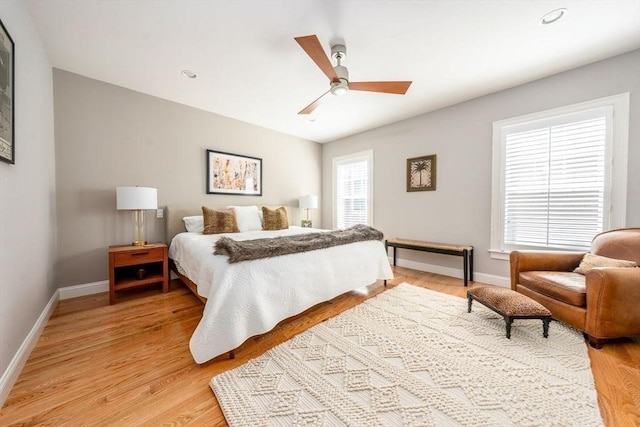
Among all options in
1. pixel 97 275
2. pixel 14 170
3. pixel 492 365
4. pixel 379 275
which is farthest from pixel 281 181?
pixel 492 365

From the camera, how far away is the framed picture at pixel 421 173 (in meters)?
3.74

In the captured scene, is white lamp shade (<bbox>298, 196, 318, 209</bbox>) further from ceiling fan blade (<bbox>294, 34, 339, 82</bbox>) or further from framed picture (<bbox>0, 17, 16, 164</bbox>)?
framed picture (<bbox>0, 17, 16, 164</bbox>)

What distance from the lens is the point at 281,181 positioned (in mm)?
4754

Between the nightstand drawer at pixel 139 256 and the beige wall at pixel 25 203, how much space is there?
550 mm

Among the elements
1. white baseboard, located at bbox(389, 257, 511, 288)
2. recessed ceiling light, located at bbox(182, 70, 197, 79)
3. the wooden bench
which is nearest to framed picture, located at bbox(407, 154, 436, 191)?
the wooden bench

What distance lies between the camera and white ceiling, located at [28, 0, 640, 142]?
180 cm

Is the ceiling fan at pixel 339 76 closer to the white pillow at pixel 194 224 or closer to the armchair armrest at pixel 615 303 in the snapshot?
the armchair armrest at pixel 615 303

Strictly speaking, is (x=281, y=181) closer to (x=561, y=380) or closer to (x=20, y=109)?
(x=20, y=109)

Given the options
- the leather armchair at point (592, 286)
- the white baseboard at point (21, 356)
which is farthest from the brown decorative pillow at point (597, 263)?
the white baseboard at point (21, 356)

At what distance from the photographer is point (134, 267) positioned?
120 inches

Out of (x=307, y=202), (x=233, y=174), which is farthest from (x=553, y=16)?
(x=233, y=174)

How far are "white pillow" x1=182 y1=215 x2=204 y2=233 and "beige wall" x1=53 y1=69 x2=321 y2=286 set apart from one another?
37cm

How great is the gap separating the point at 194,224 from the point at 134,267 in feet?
2.92

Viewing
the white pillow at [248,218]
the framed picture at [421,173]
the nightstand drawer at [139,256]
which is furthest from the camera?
the framed picture at [421,173]
